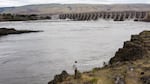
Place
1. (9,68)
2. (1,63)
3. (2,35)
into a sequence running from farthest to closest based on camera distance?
(2,35)
(1,63)
(9,68)

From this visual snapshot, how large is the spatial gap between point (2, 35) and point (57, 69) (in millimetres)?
65696

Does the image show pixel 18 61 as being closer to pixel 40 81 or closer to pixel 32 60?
pixel 32 60

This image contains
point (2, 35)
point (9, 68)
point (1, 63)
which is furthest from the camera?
point (2, 35)

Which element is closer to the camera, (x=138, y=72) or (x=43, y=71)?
(x=138, y=72)

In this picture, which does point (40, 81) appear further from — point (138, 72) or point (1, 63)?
point (1, 63)

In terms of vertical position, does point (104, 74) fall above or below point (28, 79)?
above

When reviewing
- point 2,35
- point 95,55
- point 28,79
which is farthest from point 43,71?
point 2,35

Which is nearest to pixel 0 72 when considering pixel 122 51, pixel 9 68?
pixel 9 68

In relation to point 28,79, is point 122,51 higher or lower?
higher

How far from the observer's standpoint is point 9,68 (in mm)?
40594

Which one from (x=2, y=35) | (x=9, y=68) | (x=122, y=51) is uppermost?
(x=122, y=51)

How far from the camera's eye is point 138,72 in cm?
2320

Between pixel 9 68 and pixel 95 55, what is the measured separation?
40.5ft

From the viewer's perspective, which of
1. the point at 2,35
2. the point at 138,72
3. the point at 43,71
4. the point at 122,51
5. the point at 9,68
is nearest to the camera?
the point at 138,72
